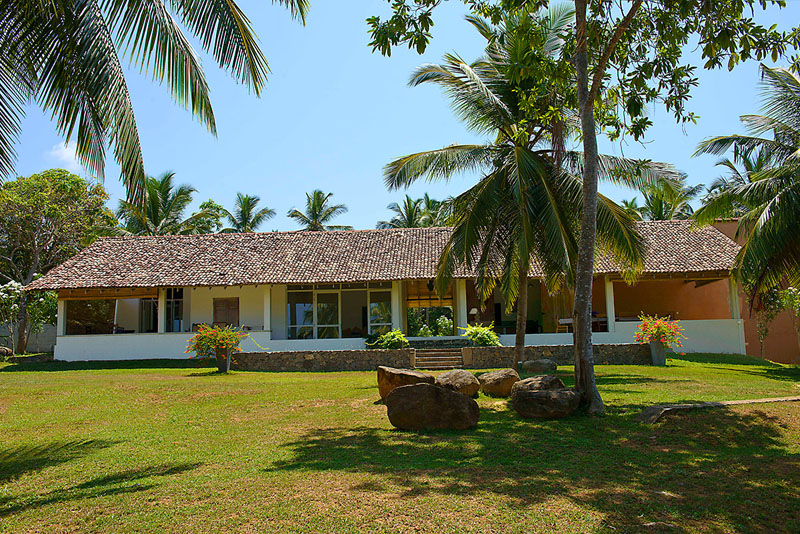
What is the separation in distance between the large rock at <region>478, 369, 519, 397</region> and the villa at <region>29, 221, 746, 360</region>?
8.39m

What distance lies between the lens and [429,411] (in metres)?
7.38

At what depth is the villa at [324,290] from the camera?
18688 mm

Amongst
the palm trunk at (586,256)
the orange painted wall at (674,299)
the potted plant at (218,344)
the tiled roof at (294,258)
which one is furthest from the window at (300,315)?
the palm trunk at (586,256)

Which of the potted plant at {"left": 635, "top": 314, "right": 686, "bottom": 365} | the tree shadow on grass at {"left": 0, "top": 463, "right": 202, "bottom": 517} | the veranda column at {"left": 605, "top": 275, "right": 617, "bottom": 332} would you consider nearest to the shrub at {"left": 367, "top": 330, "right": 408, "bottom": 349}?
the potted plant at {"left": 635, "top": 314, "right": 686, "bottom": 365}

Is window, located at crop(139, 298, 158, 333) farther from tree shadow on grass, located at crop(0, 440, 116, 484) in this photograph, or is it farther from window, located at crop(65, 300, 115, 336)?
tree shadow on grass, located at crop(0, 440, 116, 484)

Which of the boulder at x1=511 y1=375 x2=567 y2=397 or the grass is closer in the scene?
the grass

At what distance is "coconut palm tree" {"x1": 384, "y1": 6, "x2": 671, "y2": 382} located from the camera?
1138 cm

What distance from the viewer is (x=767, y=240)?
1217cm

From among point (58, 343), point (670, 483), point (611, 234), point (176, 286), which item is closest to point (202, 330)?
point (176, 286)

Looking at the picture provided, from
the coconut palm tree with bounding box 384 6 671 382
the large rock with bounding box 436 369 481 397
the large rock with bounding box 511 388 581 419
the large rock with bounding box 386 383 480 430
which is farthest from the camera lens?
the coconut palm tree with bounding box 384 6 671 382

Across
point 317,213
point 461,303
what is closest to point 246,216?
point 317,213

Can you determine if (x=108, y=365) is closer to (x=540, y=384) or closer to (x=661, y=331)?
(x=540, y=384)

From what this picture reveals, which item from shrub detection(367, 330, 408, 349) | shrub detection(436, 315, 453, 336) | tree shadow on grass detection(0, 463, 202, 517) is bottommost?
tree shadow on grass detection(0, 463, 202, 517)

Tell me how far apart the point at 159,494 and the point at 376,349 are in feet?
38.9
